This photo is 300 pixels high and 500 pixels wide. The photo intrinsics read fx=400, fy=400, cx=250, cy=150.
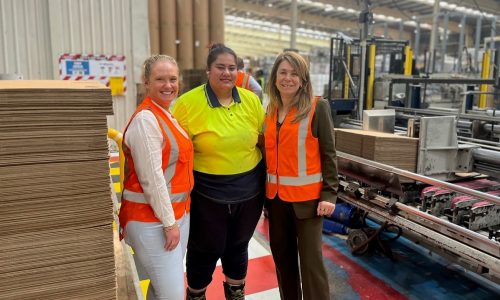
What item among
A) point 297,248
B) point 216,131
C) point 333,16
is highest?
point 333,16

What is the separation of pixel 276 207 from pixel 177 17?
544 cm

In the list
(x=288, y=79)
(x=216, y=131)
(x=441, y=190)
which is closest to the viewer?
(x=216, y=131)

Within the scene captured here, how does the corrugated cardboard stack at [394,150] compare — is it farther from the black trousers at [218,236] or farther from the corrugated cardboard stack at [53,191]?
the corrugated cardboard stack at [53,191]

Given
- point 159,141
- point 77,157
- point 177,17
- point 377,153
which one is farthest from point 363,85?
point 77,157

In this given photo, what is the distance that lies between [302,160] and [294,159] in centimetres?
4

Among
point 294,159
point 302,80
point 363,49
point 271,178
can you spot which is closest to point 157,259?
point 271,178

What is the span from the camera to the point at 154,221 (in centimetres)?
168

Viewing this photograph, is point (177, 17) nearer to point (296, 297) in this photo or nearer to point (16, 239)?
point (296, 297)

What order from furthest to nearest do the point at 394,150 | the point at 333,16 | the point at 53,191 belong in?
1. the point at 333,16
2. the point at 394,150
3. the point at 53,191

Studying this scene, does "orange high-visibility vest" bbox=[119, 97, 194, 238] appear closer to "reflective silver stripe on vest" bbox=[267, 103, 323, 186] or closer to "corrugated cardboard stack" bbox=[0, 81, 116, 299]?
"corrugated cardboard stack" bbox=[0, 81, 116, 299]

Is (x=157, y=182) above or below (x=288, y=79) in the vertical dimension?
below

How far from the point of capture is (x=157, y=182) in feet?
5.26

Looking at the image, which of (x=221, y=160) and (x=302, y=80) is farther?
(x=302, y=80)

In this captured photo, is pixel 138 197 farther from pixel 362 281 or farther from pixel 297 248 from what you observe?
pixel 362 281
